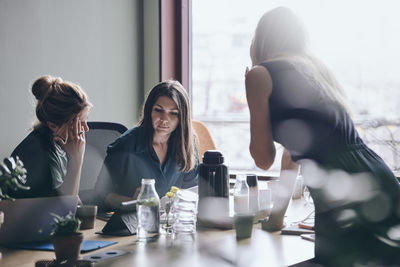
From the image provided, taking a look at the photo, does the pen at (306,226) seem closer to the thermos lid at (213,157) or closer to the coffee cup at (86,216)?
the thermos lid at (213,157)

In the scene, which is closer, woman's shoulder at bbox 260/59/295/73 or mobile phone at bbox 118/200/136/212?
woman's shoulder at bbox 260/59/295/73

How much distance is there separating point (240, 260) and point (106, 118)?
7.69 ft

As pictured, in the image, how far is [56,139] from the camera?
208 cm

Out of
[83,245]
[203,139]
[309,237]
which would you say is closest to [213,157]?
[309,237]

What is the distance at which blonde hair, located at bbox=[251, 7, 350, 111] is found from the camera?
156 centimetres

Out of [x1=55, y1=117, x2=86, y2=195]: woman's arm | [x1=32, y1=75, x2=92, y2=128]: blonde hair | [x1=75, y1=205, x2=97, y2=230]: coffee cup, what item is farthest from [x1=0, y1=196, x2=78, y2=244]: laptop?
A: [x1=32, y1=75, x2=92, y2=128]: blonde hair

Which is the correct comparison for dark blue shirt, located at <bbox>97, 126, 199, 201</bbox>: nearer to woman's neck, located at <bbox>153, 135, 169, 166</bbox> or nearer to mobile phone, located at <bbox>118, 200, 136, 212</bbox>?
woman's neck, located at <bbox>153, 135, 169, 166</bbox>

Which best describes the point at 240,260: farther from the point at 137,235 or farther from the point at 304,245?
the point at 137,235

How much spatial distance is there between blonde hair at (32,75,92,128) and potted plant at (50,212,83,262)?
2.91ft

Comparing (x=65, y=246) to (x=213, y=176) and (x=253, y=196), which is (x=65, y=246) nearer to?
(x=213, y=176)

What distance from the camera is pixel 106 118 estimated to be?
3.51 m

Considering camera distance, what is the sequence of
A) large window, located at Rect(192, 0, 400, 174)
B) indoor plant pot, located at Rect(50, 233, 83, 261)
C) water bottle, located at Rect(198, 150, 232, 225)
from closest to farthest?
indoor plant pot, located at Rect(50, 233, 83, 261) < water bottle, located at Rect(198, 150, 232, 225) < large window, located at Rect(192, 0, 400, 174)

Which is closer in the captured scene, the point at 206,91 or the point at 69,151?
the point at 69,151

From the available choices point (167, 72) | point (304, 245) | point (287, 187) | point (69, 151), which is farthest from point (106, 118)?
point (304, 245)
